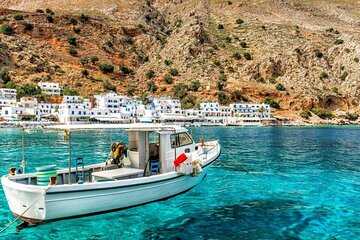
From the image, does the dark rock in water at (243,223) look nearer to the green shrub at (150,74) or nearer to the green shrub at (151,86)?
the green shrub at (151,86)

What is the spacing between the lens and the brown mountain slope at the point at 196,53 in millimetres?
94500

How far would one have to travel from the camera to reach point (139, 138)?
13.2 m

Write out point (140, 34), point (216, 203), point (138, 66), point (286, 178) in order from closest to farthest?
point (216, 203) < point (286, 178) < point (138, 66) < point (140, 34)

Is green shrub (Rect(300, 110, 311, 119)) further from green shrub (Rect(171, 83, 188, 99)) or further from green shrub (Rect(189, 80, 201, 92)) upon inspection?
green shrub (Rect(171, 83, 188, 99))

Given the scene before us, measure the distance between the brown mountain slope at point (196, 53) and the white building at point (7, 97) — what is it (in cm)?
702

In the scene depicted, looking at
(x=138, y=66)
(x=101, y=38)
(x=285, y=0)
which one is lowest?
(x=138, y=66)

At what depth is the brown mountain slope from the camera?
94500mm

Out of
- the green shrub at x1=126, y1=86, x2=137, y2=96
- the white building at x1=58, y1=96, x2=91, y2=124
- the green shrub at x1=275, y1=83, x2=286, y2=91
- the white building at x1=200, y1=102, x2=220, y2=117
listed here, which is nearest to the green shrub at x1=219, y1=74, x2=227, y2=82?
the white building at x1=200, y1=102, x2=220, y2=117

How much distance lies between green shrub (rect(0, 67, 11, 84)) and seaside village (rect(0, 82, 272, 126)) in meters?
6.06

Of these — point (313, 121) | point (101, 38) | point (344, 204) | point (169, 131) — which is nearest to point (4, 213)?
point (169, 131)

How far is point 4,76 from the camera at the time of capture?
8369 cm

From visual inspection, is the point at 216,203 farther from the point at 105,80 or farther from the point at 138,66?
the point at 138,66

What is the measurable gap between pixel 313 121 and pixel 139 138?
8569cm

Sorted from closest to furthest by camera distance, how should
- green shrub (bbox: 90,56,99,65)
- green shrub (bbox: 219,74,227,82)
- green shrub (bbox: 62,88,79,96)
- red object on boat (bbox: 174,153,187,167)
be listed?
1. red object on boat (bbox: 174,153,187,167)
2. green shrub (bbox: 62,88,79,96)
3. green shrub (bbox: 219,74,227,82)
4. green shrub (bbox: 90,56,99,65)
